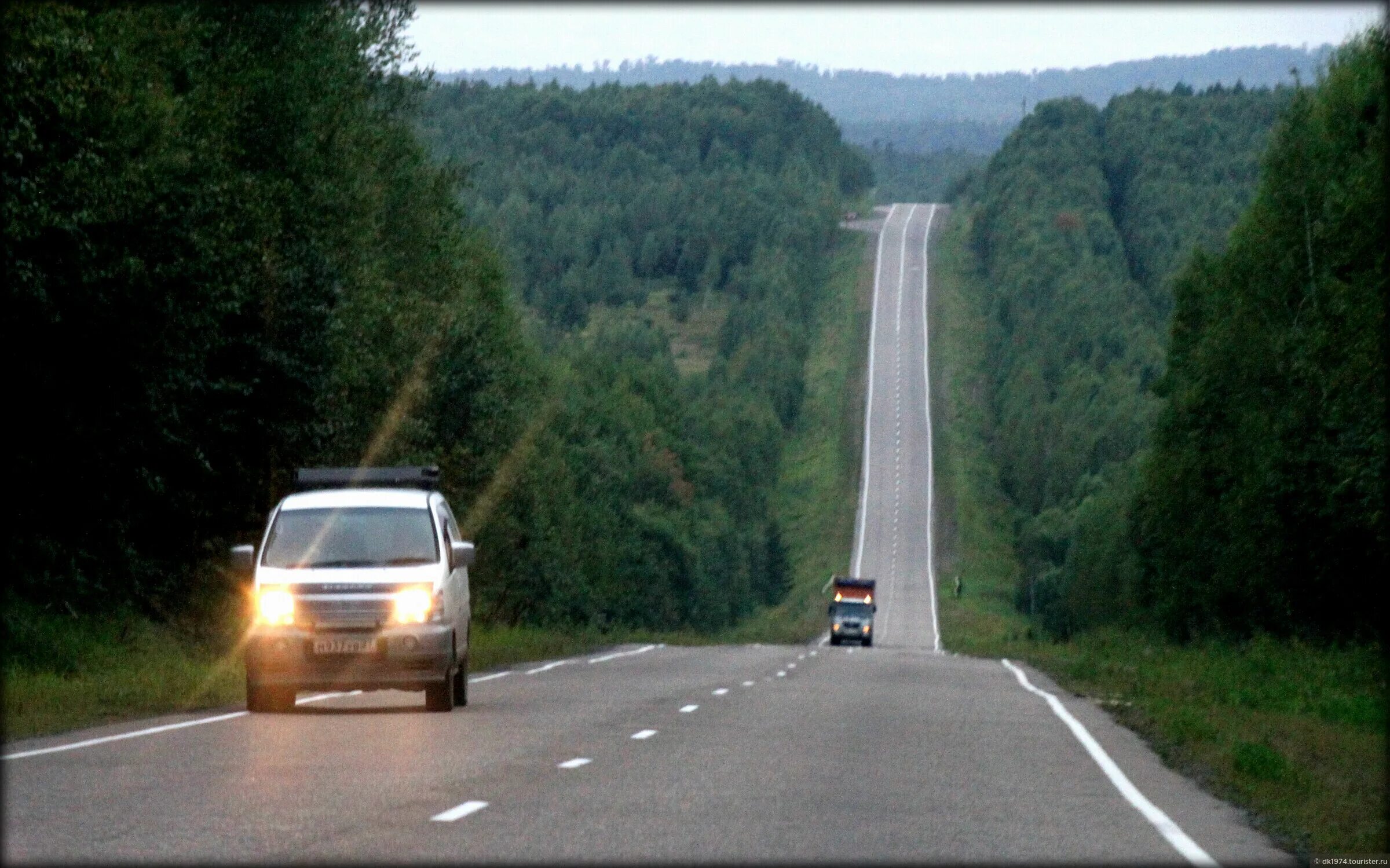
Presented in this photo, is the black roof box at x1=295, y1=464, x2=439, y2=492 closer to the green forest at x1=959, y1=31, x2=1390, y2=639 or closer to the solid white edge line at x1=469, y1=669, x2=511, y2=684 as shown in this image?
the solid white edge line at x1=469, y1=669, x2=511, y2=684

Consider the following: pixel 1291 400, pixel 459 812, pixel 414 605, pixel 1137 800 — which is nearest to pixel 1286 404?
pixel 1291 400

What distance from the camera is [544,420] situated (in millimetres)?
80312

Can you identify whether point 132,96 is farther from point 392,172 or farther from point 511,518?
point 511,518

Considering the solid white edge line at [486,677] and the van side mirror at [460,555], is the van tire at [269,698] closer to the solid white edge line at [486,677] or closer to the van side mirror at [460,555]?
the van side mirror at [460,555]

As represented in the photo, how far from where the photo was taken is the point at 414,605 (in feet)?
72.1

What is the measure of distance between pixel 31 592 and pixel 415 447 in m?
20.3

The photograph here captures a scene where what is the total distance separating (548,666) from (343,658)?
16390 millimetres

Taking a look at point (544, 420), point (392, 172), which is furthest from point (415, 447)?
point (544, 420)

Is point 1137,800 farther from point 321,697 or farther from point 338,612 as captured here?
point 321,697

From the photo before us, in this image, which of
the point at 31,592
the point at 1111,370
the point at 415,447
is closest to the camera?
the point at 31,592

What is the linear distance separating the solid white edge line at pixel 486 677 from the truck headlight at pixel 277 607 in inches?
331

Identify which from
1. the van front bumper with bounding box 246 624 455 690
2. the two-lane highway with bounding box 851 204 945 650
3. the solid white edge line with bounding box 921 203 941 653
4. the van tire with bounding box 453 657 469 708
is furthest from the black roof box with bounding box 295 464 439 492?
the two-lane highway with bounding box 851 204 945 650

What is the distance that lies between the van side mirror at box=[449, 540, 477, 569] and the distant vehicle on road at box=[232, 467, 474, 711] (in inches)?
0.7

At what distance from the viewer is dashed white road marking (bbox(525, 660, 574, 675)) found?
114ft
